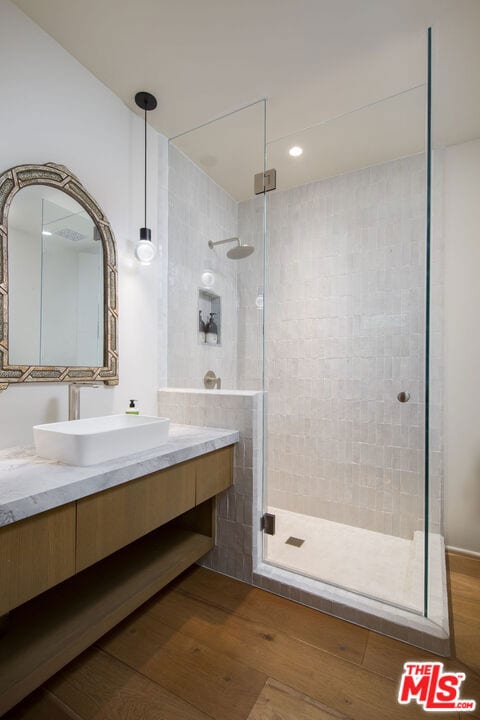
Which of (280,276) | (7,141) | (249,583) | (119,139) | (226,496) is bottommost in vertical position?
(249,583)

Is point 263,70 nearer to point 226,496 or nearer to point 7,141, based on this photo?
point 7,141

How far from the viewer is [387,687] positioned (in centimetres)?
118

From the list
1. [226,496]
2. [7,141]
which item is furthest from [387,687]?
[7,141]

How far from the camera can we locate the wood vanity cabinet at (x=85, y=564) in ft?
2.99

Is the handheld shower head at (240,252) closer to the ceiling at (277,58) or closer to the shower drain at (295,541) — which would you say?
the ceiling at (277,58)

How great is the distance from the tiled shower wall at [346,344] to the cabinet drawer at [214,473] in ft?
1.51

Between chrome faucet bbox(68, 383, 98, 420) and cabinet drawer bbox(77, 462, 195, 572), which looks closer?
cabinet drawer bbox(77, 462, 195, 572)

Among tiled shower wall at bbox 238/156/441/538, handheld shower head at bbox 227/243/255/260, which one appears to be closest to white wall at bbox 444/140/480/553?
tiled shower wall at bbox 238/156/441/538

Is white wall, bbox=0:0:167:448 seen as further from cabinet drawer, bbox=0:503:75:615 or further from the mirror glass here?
cabinet drawer, bbox=0:503:75:615

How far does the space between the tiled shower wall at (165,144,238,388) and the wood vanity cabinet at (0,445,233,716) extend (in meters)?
0.67

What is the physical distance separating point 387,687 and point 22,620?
1276 millimetres

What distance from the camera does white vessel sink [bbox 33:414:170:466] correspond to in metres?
1.12

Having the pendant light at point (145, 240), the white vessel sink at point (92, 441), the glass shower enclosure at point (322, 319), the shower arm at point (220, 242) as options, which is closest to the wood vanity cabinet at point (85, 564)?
the white vessel sink at point (92, 441)

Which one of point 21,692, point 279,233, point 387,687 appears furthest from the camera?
point 279,233
